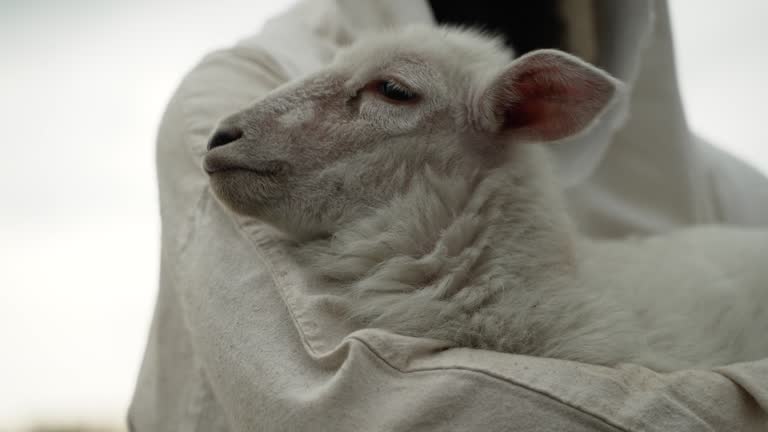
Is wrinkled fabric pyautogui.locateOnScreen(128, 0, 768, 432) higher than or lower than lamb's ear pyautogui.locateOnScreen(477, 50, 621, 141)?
lower

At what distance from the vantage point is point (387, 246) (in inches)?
44.3

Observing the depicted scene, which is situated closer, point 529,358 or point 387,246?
point 529,358

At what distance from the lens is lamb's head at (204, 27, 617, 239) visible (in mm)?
1170

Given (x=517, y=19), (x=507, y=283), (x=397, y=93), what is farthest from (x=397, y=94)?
(x=517, y=19)

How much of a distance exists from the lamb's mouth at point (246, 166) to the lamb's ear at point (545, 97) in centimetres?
34

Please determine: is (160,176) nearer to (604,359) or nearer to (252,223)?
(252,223)

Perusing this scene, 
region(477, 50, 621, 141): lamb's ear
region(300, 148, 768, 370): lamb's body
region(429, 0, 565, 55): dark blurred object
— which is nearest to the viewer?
region(300, 148, 768, 370): lamb's body

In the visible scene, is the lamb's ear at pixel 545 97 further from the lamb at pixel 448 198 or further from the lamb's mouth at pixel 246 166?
the lamb's mouth at pixel 246 166

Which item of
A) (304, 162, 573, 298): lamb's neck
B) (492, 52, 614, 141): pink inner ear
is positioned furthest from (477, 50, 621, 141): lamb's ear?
(304, 162, 573, 298): lamb's neck

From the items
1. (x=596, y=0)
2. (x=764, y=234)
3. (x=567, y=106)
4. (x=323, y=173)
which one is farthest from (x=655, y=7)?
(x=323, y=173)

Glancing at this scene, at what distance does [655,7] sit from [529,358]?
1614 millimetres

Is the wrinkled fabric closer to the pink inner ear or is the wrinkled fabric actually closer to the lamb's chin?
the lamb's chin

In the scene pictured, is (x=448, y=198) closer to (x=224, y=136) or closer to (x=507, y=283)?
(x=507, y=283)

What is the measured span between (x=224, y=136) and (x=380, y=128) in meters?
0.26
